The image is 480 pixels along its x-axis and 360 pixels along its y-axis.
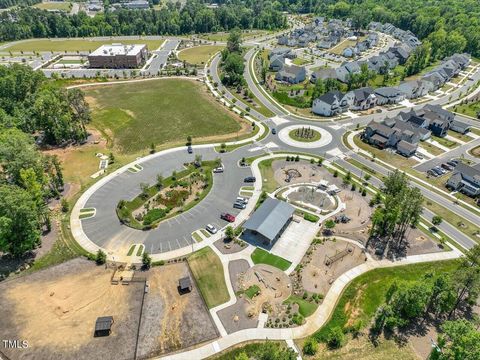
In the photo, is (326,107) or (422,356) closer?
(422,356)

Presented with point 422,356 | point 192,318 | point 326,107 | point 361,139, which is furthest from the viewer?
point 326,107

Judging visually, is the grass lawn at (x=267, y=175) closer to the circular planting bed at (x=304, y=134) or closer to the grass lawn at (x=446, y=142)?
the circular planting bed at (x=304, y=134)

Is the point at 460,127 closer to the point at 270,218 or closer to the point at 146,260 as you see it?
the point at 270,218

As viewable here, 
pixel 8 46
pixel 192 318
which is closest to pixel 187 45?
pixel 8 46

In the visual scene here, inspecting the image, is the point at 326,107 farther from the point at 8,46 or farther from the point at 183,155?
the point at 8,46

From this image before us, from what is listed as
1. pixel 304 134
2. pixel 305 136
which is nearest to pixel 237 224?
pixel 305 136

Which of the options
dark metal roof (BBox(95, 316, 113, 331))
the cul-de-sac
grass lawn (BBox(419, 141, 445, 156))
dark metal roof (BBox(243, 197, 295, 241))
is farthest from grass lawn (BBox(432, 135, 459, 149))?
dark metal roof (BBox(95, 316, 113, 331))

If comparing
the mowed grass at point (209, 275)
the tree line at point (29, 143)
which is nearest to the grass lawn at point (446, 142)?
the mowed grass at point (209, 275)
